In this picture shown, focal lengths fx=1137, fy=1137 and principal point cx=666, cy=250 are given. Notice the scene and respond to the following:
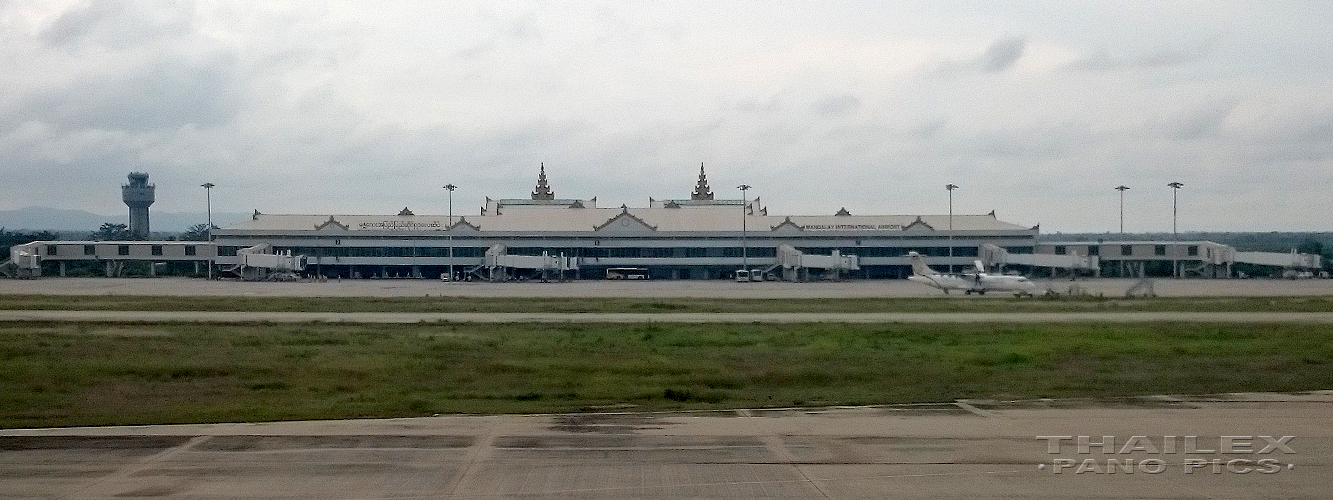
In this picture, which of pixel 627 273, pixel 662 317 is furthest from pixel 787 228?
pixel 662 317

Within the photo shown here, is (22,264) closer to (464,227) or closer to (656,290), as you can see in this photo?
(464,227)

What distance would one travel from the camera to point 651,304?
66.8 metres

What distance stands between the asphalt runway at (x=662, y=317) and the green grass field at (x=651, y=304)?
2.83 meters

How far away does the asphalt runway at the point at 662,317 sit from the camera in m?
52.7

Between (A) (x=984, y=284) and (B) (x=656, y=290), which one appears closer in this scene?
(A) (x=984, y=284)

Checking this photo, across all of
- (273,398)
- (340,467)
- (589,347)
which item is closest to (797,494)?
(340,467)

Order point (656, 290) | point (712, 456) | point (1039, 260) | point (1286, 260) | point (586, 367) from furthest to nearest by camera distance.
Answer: point (1039, 260) < point (1286, 260) < point (656, 290) < point (586, 367) < point (712, 456)

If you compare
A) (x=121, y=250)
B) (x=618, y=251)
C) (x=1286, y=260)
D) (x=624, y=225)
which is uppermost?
(x=624, y=225)

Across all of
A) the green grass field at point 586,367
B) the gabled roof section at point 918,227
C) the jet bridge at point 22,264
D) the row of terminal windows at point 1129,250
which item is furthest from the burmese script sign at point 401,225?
the green grass field at point 586,367

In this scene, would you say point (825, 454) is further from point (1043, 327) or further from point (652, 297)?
point (652, 297)

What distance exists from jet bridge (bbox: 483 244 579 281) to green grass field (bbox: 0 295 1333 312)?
40.4 meters

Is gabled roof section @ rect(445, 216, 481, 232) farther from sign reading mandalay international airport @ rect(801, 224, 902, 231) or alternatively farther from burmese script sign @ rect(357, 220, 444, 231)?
sign reading mandalay international airport @ rect(801, 224, 902, 231)

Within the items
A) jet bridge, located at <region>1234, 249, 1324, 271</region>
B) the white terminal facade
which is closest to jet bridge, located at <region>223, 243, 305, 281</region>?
the white terminal facade

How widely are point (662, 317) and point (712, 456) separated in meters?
35.6
